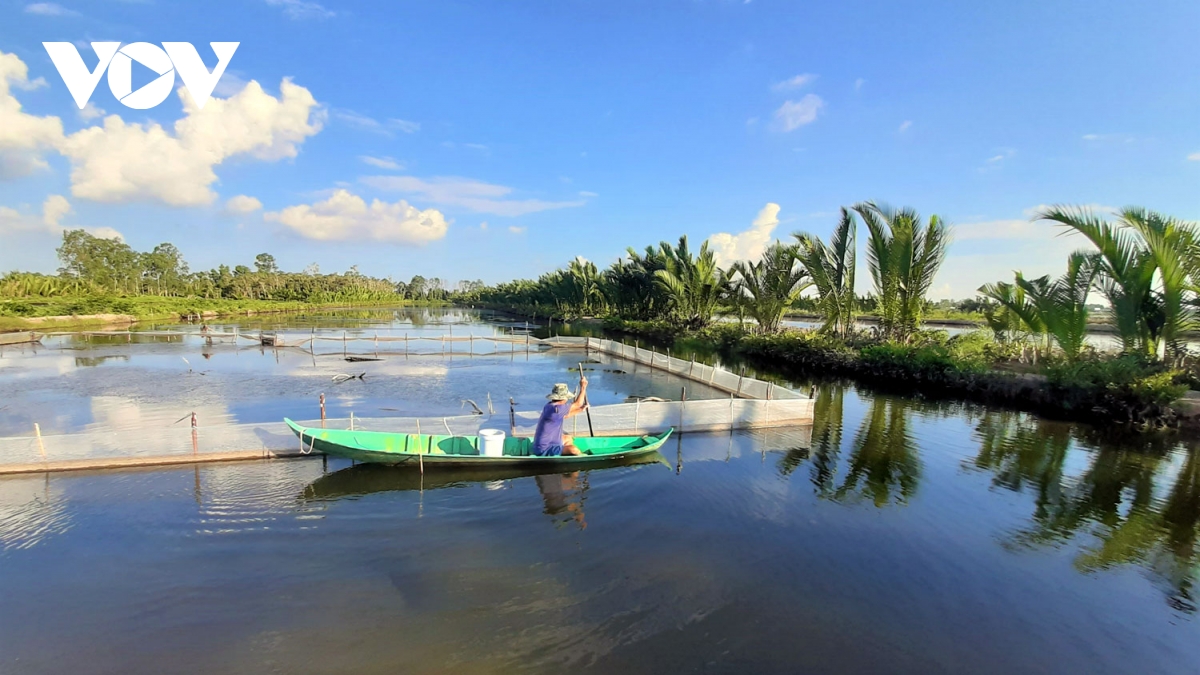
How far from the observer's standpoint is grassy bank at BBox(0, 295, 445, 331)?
128ft

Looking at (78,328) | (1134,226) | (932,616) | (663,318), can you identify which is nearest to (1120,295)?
(1134,226)

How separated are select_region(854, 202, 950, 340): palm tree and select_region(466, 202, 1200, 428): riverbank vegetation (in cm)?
4

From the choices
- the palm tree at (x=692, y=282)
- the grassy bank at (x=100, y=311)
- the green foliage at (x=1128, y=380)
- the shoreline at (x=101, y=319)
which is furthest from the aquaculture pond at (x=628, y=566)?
the grassy bank at (x=100, y=311)

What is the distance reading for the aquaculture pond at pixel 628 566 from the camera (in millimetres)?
4992

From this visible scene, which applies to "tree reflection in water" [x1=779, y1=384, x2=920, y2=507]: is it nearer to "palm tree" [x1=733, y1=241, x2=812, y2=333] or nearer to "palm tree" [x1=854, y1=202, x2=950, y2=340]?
"palm tree" [x1=854, y1=202, x2=950, y2=340]

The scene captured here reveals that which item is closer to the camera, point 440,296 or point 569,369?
point 569,369

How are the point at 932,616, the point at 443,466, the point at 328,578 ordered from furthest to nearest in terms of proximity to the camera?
the point at 443,466
the point at 328,578
the point at 932,616

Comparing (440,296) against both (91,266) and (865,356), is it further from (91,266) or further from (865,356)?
(865,356)

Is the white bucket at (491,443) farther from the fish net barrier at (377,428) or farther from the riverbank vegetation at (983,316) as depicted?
the riverbank vegetation at (983,316)

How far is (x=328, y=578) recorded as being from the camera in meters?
6.06

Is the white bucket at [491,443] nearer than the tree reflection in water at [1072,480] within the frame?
No

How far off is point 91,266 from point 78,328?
33929 mm

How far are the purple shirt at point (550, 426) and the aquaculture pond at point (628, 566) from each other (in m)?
0.65

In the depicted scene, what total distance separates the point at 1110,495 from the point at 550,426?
30.2 ft
